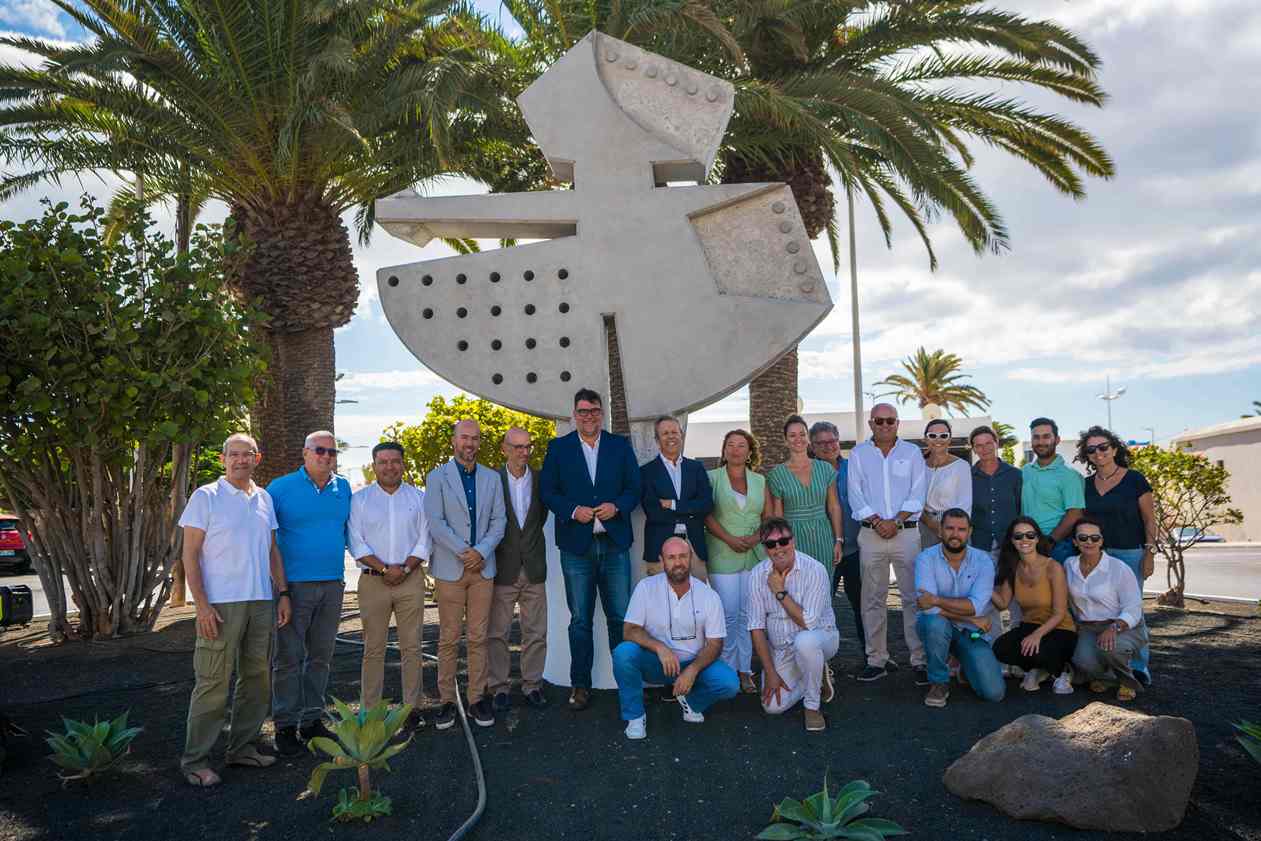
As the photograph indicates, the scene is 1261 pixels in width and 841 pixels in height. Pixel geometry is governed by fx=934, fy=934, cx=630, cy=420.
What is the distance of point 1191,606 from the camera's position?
10.4m

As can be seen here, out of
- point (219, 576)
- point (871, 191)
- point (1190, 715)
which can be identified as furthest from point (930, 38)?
point (219, 576)

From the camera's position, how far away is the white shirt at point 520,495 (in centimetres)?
575

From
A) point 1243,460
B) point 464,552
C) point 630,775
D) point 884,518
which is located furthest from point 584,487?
point 1243,460

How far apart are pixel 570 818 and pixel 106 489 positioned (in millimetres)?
7238

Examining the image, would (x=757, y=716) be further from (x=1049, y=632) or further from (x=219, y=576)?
(x=219, y=576)

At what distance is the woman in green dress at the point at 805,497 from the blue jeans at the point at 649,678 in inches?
45.4

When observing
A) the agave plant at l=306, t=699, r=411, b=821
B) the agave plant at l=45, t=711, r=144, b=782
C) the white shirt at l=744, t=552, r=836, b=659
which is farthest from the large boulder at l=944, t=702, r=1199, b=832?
the agave plant at l=45, t=711, r=144, b=782

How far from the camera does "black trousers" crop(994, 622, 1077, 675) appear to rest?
5.55 metres

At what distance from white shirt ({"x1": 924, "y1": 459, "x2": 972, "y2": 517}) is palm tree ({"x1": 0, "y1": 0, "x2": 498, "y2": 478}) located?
5894 mm

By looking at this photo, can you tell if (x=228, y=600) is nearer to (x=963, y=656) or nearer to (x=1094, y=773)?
(x=1094, y=773)

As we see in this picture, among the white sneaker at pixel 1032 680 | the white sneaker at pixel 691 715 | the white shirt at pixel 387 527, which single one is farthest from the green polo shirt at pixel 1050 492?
the white shirt at pixel 387 527

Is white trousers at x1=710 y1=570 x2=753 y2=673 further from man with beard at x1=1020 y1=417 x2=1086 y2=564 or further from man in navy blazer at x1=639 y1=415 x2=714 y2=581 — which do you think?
man with beard at x1=1020 y1=417 x2=1086 y2=564

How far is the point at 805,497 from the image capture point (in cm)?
602

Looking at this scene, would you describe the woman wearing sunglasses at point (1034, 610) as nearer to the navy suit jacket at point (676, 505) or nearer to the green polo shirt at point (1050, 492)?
the green polo shirt at point (1050, 492)
